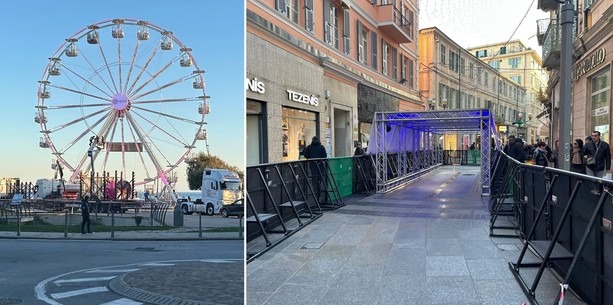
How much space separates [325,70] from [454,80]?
48.7 ft

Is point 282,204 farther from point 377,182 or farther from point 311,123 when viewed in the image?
point 311,123

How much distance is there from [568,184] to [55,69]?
1554 cm

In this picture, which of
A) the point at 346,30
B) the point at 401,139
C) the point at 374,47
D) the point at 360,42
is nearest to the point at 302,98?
the point at 401,139

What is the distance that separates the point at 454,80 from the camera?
27188 mm

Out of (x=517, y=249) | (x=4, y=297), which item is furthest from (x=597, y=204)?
(x=4, y=297)

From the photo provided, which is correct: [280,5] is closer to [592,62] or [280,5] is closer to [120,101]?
[592,62]

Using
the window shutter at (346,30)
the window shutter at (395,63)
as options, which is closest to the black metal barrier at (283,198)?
the window shutter at (346,30)

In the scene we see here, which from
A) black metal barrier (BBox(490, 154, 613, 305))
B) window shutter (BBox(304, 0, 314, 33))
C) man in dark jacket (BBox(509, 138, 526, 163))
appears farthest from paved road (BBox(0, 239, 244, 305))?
man in dark jacket (BBox(509, 138, 526, 163))

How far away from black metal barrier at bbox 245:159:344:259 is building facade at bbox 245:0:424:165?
43cm

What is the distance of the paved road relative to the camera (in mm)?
6473

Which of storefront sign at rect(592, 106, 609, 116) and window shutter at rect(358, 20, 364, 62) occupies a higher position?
window shutter at rect(358, 20, 364, 62)

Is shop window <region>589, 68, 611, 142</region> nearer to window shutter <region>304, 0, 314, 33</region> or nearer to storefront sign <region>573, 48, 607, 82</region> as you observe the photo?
storefront sign <region>573, 48, 607, 82</region>

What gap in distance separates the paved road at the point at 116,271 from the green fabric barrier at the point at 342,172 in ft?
8.31

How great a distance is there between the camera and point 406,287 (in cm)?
397
